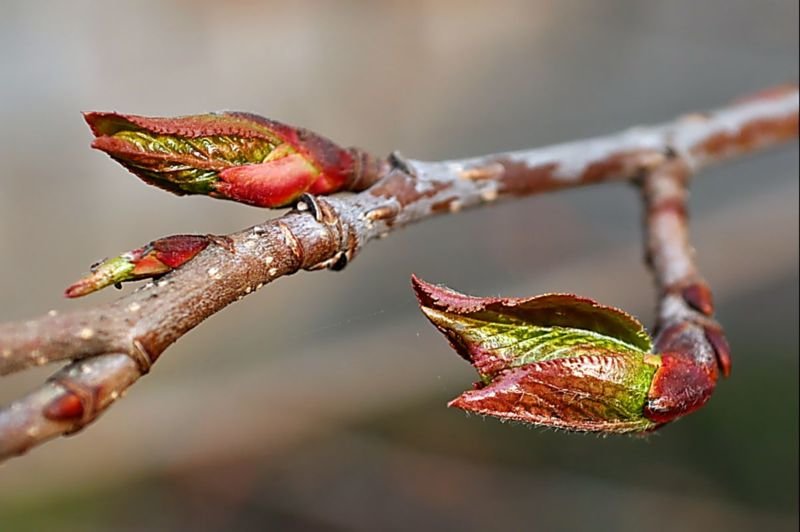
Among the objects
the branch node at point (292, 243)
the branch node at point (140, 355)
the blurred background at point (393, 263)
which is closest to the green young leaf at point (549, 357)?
the branch node at point (292, 243)

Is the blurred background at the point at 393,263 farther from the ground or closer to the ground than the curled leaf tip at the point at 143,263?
farther from the ground

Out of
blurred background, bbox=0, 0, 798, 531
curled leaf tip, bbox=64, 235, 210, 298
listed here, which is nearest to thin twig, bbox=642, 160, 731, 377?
curled leaf tip, bbox=64, 235, 210, 298

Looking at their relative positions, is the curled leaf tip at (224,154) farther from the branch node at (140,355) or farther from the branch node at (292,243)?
the branch node at (140,355)

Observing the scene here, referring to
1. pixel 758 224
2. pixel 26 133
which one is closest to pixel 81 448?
pixel 26 133

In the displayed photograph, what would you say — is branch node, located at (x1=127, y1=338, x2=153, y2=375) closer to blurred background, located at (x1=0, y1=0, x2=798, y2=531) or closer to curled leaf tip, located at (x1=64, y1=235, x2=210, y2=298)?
curled leaf tip, located at (x1=64, y1=235, x2=210, y2=298)

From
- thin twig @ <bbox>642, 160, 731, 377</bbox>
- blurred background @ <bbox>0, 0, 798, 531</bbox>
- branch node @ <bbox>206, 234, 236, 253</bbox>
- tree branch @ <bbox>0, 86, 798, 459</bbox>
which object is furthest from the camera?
blurred background @ <bbox>0, 0, 798, 531</bbox>

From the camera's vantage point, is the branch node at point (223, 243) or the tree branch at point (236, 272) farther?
the branch node at point (223, 243)

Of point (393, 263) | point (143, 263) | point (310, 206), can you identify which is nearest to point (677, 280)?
point (310, 206)
